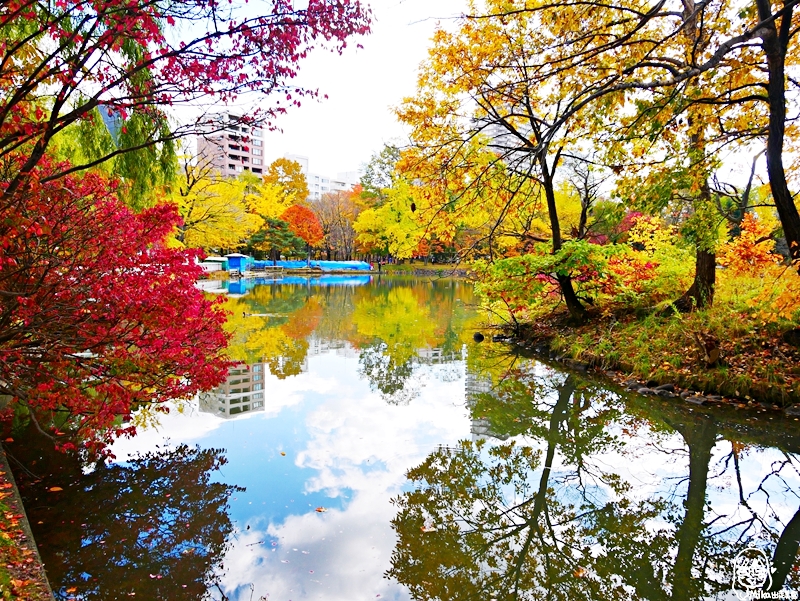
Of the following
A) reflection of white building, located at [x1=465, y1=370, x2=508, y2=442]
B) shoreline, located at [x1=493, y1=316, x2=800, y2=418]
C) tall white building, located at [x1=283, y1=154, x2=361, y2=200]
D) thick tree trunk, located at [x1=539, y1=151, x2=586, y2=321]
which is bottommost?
reflection of white building, located at [x1=465, y1=370, x2=508, y2=442]

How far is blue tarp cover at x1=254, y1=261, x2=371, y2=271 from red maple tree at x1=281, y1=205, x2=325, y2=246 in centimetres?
191

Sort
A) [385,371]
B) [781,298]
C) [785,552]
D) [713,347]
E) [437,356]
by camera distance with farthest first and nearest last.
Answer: [437,356] → [385,371] → [713,347] → [781,298] → [785,552]

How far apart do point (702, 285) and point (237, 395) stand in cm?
713

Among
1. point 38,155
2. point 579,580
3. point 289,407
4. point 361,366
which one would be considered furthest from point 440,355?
point 38,155

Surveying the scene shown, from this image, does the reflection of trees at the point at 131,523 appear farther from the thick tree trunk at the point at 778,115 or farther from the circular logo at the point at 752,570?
the thick tree trunk at the point at 778,115

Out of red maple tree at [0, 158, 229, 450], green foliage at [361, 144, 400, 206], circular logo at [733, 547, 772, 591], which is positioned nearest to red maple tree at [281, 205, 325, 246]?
green foliage at [361, 144, 400, 206]

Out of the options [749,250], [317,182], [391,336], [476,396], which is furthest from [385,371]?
[317,182]

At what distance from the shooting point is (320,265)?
45156 millimetres

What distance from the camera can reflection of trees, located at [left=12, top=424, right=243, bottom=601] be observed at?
8.82 ft

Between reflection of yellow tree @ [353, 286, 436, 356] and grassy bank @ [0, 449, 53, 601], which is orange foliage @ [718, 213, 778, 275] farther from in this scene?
grassy bank @ [0, 449, 53, 601]

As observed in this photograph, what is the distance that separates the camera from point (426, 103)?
8805 mm

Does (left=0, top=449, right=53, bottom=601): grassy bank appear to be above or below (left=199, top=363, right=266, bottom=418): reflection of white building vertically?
above

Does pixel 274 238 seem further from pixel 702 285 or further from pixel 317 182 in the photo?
pixel 317 182

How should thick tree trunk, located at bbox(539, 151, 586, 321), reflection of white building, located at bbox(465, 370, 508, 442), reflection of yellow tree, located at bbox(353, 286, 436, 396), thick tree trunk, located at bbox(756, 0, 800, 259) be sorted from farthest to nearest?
thick tree trunk, located at bbox(539, 151, 586, 321) < reflection of yellow tree, located at bbox(353, 286, 436, 396) < reflection of white building, located at bbox(465, 370, 508, 442) < thick tree trunk, located at bbox(756, 0, 800, 259)
